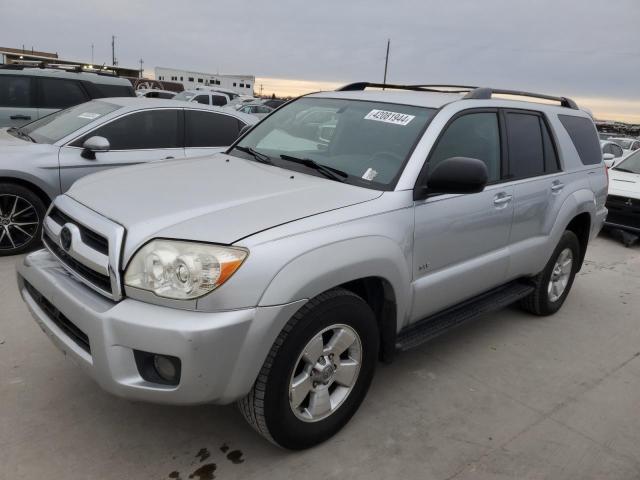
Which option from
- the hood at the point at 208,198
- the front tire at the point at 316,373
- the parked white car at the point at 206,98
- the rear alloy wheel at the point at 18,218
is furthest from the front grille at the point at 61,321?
the parked white car at the point at 206,98

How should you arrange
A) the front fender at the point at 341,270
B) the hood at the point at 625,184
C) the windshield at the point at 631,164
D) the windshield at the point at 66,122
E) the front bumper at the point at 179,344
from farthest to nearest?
1. the windshield at the point at 631,164
2. the hood at the point at 625,184
3. the windshield at the point at 66,122
4. the front fender at the point at 341,270
5. the front bumper at the point at 179,344

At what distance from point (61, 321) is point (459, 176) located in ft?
6.63

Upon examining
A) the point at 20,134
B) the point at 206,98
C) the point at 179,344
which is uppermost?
the point at 206,98

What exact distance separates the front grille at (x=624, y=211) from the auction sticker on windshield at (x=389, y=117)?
580cm

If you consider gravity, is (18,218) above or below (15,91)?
below

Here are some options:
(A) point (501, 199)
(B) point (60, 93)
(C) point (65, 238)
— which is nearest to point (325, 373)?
(C) point (65, 238)

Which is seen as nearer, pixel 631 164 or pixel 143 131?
pixel 143 131

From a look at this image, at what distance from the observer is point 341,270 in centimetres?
236

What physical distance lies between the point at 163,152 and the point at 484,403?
412cm

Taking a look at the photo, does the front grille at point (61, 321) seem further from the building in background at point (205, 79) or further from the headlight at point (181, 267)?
the building in background at point (205, 79)

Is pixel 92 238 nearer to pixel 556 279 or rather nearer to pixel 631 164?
pixel 556 279

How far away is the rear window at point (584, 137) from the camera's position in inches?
171

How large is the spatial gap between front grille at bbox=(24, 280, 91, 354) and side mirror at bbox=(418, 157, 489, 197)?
1.82 meters

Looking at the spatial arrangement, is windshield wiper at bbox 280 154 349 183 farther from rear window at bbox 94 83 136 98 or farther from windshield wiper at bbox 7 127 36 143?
rear window at bbox 94 83 136 98
